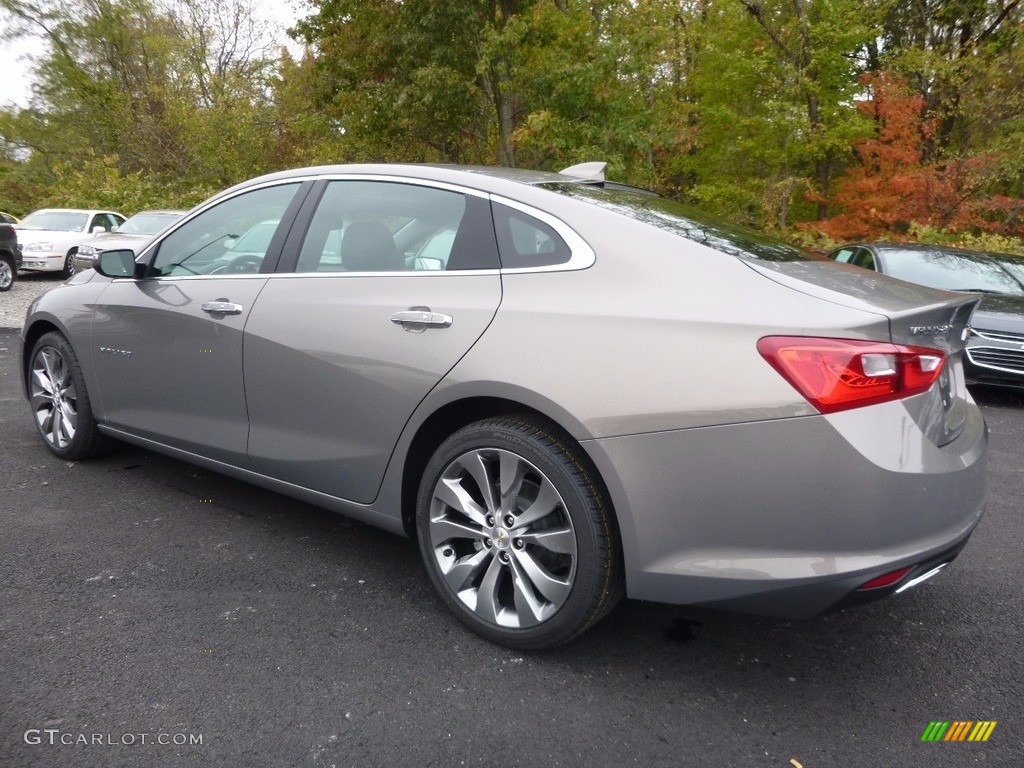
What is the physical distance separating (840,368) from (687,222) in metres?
1.01

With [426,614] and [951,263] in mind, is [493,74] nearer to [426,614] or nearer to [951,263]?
[951,263]

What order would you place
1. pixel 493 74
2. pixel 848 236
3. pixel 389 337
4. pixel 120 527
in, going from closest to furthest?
1. pixel 389 337
2. pixel 120 527
3. pixel 848 236
4. pixel 493 74

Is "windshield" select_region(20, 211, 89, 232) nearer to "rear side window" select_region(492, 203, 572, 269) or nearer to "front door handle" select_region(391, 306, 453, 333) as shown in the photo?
"front door handle" select_region(391, 306, 453, 333)

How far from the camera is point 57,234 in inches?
683

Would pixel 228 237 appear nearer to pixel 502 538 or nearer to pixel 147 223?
pixel 502 538

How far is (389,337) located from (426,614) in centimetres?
102

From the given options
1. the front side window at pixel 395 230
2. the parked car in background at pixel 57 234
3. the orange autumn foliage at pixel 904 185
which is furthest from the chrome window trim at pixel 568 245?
the parked car in background at pixel 57 234

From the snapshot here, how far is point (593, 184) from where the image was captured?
3430 mm

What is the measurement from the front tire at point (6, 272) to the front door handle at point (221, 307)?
13091 millimetres

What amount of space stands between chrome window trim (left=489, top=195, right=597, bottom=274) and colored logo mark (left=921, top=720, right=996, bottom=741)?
1.71 metres

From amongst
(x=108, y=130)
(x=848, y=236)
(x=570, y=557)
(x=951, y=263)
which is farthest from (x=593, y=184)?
(x=108, y=130)

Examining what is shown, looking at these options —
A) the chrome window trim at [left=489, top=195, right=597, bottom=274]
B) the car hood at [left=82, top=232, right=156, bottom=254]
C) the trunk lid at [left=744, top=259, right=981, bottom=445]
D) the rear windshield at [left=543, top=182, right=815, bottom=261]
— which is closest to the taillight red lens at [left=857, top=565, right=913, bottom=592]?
the trunk lid at [left=744, top=259, right=981, bottom=445]

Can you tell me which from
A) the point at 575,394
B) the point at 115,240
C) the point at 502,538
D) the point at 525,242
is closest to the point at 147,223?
the point at 115,240

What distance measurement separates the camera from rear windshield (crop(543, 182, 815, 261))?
2.80 m
